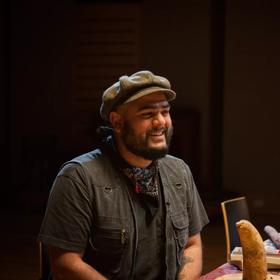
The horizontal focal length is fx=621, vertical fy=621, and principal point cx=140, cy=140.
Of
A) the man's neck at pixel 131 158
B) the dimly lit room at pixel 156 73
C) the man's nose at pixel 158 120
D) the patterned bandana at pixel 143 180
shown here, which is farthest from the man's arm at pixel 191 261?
the dimly lit room at pixel 156 73

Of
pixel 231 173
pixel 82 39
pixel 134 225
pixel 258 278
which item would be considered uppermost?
pixel 82 39

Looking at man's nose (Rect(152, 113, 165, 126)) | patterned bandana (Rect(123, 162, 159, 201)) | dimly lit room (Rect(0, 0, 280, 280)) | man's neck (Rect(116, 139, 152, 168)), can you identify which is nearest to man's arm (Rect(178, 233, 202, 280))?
patterned bandana (Rect(123, 162, 159, 201))

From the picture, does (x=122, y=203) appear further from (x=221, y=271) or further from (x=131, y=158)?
(x=221, y=271)

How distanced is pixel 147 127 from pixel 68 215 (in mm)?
415

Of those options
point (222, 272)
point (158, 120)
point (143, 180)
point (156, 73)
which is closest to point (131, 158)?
point (143, 180)

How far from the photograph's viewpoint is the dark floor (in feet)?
18.5

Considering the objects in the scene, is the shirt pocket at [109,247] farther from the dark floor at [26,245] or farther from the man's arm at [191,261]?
the dark floor at [26,245]

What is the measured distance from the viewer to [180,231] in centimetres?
237

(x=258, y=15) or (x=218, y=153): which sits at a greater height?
(x=258, y=15)

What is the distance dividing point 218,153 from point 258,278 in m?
6.90

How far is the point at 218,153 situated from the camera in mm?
8992

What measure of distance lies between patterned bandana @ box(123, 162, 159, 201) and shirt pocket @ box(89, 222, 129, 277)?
17cm

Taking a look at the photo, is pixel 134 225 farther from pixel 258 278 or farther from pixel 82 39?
pixel 82 39

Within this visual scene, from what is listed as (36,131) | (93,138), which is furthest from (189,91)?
(36,131)
